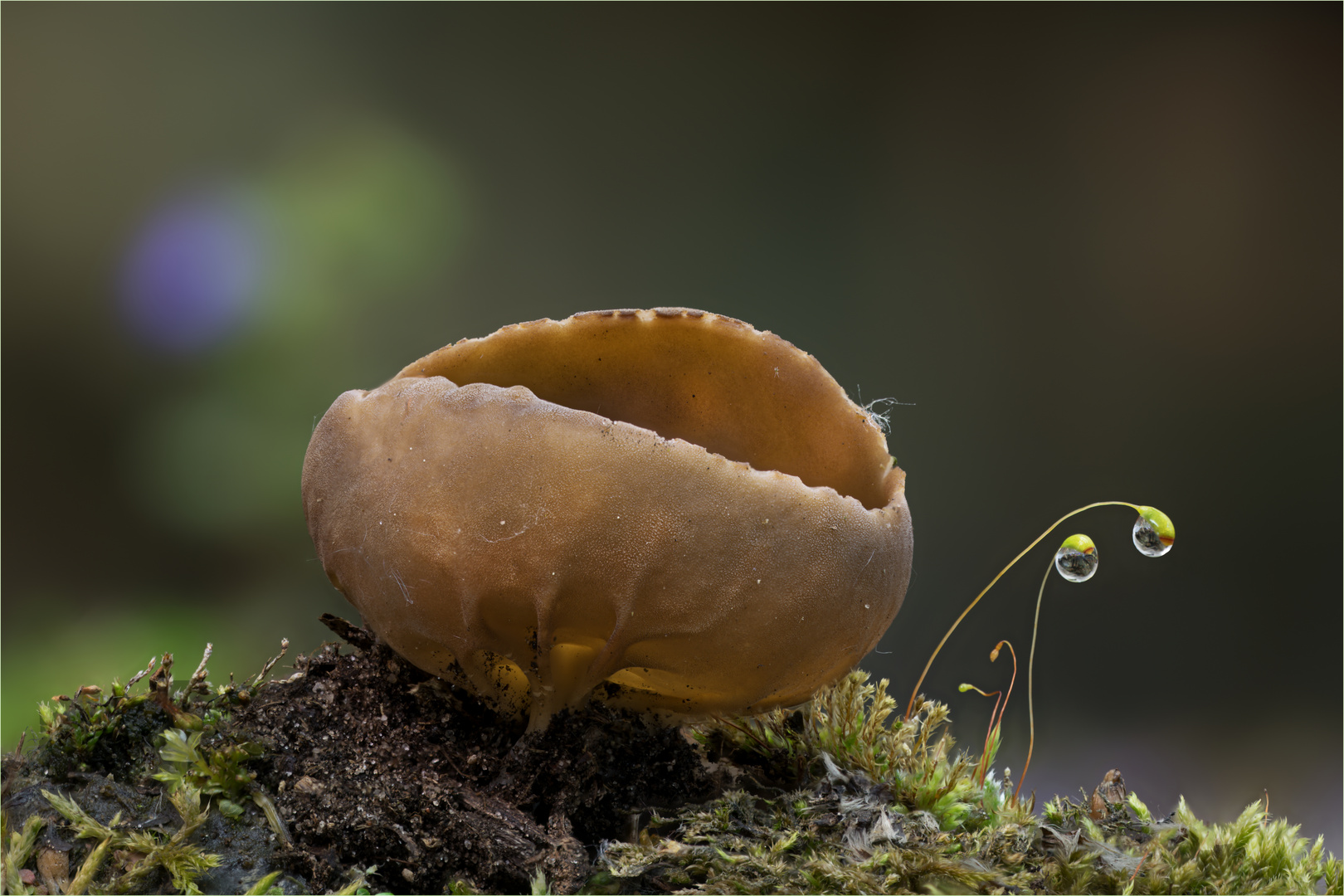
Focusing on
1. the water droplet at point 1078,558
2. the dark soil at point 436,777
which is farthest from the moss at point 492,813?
the water droplet at point 1078,558

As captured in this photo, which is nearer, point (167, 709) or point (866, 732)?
point (167, 709)

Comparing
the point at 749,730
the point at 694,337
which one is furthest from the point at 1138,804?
the point at 694,337

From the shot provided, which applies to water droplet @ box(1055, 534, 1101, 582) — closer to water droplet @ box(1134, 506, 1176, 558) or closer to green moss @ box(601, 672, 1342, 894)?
water droplet @ box(1134, 506, 1176, 558)

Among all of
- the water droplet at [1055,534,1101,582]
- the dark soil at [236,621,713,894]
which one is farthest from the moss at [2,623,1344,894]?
the water droplet at [1055,534,1101,582]

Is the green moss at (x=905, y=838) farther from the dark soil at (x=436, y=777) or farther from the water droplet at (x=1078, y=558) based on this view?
the water droplet at (x=1078, y=558)

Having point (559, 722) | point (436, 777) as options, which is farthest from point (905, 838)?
point (436, 777)

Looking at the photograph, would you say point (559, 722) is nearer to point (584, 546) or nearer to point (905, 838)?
point (584, 546)

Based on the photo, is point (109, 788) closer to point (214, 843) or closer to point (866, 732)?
point (214, 843)
